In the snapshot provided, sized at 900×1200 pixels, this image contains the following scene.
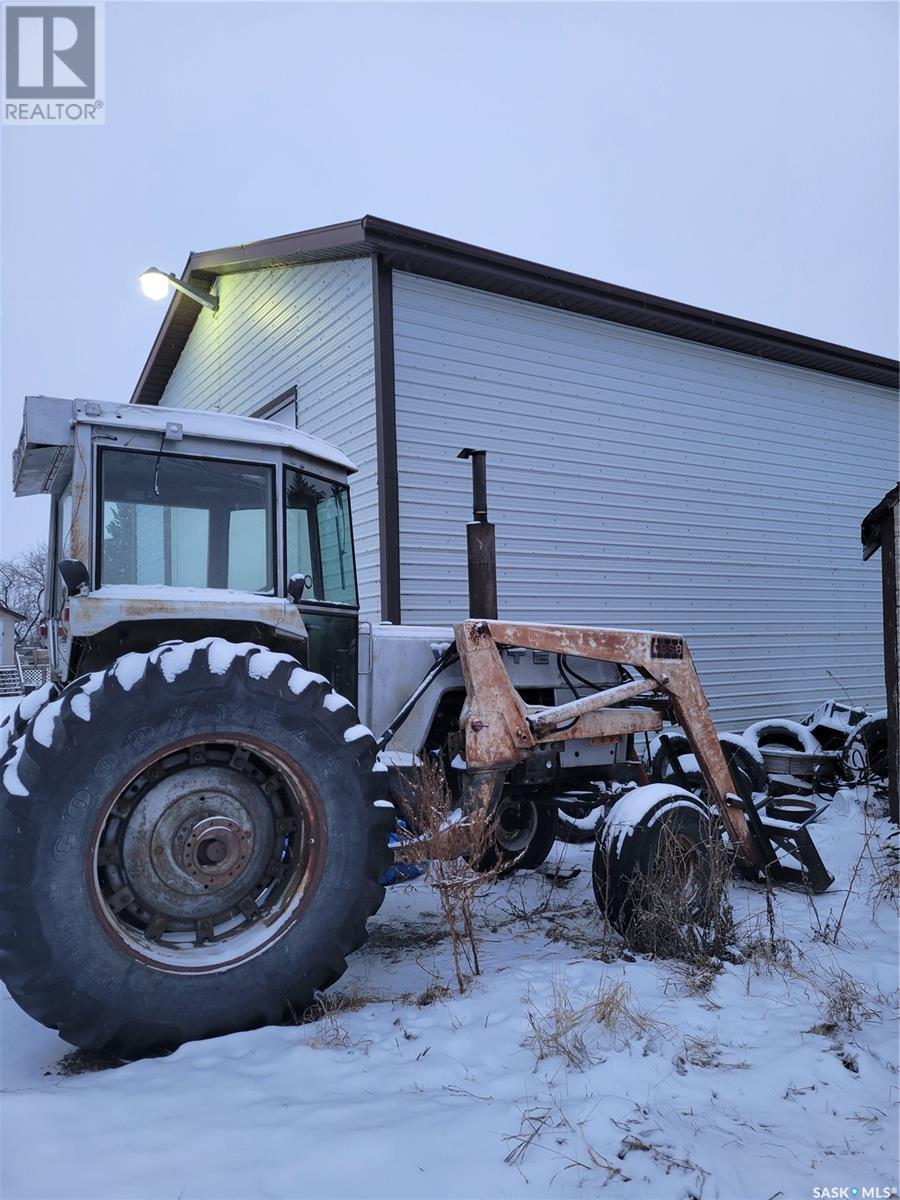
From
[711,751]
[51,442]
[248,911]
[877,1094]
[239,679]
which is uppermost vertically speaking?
[51,442]

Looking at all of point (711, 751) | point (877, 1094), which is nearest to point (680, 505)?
point (711, 751)

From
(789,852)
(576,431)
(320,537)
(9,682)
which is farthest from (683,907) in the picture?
(9,682)

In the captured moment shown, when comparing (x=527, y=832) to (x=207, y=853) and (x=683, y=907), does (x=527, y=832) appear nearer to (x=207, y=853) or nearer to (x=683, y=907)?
(x=683, y=907)

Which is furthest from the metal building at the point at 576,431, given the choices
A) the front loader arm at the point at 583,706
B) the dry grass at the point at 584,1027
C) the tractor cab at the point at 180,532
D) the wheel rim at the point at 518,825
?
the dry grass at the point at 584,1027

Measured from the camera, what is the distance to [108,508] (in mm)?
3559

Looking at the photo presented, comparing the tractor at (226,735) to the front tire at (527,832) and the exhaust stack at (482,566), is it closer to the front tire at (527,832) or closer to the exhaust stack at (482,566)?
the front tire at (527,832)

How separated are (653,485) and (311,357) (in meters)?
4.92

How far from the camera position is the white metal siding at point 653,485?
929cm

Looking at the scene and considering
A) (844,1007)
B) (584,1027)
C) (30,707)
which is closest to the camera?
(584,1027)

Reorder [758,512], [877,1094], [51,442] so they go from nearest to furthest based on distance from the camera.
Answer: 1. [877,1094]
2. [51,442]
3. [758,512]

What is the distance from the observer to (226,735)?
3080 millimetres

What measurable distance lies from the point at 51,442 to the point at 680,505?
30.9ft

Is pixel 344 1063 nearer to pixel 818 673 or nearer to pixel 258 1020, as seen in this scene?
pixel 258 1020

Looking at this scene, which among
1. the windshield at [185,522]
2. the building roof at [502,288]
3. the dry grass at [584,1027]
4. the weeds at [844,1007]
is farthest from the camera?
the building roof at [502,288]
